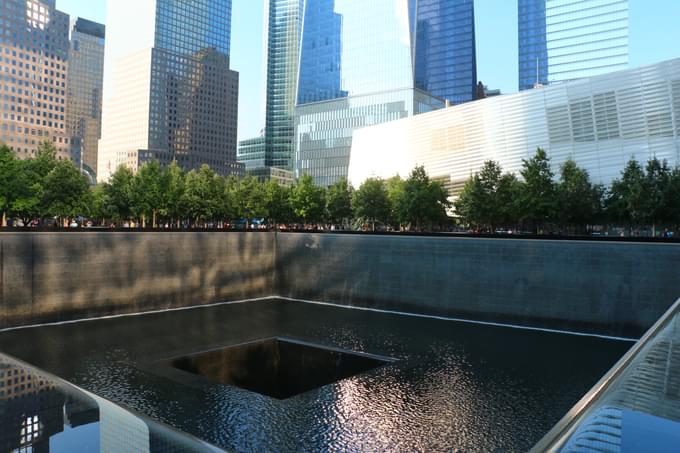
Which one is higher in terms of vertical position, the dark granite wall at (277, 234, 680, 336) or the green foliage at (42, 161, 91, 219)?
the green foliage at (42, 161, 91, 219)

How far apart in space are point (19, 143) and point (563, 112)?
407ft

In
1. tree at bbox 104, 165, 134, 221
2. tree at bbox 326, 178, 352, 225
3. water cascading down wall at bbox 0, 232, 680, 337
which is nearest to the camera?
water cascading down wall at bbox 0, 232, 680, 337

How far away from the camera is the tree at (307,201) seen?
64.8 metres

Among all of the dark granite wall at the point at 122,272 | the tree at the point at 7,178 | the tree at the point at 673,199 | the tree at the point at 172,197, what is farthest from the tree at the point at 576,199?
the tree at the point at 7,178

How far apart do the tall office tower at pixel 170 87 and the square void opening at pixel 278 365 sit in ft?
463

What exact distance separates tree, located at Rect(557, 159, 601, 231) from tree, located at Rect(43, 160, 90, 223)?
128ft

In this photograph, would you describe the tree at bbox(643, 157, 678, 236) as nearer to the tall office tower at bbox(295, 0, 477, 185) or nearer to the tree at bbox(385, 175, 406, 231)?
the tree at bbox(385, 175, 406, 231)

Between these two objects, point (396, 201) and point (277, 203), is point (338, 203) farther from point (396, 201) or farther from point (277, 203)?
point (396, 201)

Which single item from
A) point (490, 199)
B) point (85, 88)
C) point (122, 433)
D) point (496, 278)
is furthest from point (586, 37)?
point (85, 88)

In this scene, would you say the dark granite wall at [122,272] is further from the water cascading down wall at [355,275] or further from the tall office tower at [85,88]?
the tall office tower at [85,88]

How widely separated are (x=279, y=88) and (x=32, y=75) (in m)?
70.8

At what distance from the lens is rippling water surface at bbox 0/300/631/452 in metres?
10.6

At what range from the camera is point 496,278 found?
76.4 ft


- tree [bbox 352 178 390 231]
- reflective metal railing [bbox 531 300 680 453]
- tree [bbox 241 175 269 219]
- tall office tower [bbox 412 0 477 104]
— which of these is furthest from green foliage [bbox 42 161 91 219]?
tall office tower [bbox 412 0 477 104]
